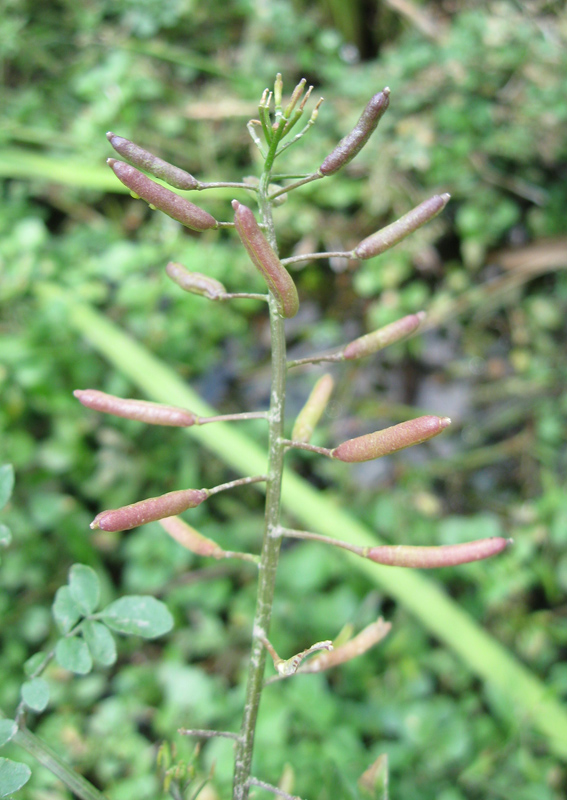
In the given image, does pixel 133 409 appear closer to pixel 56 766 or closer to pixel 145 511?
pixel 145 511

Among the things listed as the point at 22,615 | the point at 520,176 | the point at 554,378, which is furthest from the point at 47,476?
the point at 520,176

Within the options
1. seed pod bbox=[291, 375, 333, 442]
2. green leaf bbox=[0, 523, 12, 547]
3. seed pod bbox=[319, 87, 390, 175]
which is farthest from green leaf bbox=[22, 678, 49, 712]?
seed pod bbox=[319, 87, 390, 175]

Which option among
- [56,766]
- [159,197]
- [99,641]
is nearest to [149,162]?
[159,197]

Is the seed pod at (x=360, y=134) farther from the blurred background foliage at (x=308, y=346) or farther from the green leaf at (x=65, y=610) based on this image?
the blurred background foliage at (x=308, y=346)

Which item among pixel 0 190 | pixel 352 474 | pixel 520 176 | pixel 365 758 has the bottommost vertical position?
pixel 352 474

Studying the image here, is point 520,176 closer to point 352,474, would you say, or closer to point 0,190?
point 352,474

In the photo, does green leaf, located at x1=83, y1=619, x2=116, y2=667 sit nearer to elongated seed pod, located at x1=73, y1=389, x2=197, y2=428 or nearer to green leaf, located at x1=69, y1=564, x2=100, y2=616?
green leaf, located at x1=69, y1=564, x2=100, y2=616
